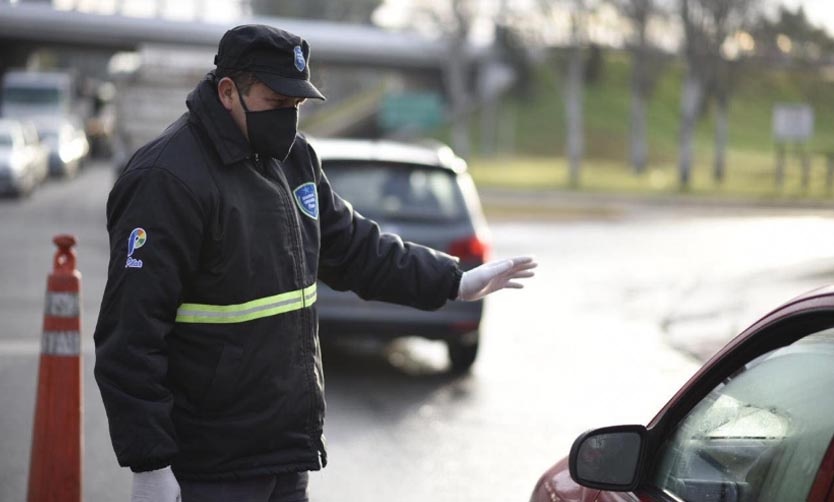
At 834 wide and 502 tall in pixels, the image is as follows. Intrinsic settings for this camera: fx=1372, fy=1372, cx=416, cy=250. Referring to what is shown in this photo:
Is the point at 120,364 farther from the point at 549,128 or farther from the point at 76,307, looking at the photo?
the point at 549,128

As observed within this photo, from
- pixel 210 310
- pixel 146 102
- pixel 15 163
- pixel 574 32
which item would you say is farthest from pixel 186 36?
pixel 210 310

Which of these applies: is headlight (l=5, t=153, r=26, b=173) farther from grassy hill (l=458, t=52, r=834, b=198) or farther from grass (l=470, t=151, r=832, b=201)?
grassy hill (l=458, t=52, r=834, b=198)

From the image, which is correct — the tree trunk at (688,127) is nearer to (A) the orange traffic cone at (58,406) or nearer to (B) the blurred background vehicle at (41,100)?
(B) the blurred background vehicle at (41,100)

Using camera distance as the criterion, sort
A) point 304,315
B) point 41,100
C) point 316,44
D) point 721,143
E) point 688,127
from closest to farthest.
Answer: point 304,315
point 688,127
point 721,143
point 41,100
point 316,44

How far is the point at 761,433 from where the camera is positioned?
261cm

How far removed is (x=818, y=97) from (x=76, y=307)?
224ft

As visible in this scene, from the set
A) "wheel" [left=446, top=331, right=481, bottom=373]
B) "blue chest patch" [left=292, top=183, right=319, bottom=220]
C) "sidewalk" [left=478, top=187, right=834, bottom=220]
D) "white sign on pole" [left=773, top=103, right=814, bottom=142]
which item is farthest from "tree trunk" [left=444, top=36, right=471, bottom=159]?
"blue chest patch" [left=292, top=183, right=319, bottom=220]

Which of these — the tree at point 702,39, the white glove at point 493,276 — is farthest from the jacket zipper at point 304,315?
the tree at point 702,39

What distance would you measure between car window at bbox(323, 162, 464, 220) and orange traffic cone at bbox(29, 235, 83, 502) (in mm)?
4352

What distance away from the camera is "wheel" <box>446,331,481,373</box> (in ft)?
33.0

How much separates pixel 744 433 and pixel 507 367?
7766 millimetres

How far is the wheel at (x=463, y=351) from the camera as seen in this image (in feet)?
33.0

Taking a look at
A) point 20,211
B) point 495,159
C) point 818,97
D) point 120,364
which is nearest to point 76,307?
point 120,364

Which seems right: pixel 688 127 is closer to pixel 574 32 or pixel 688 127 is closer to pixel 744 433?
pixel 574 32
